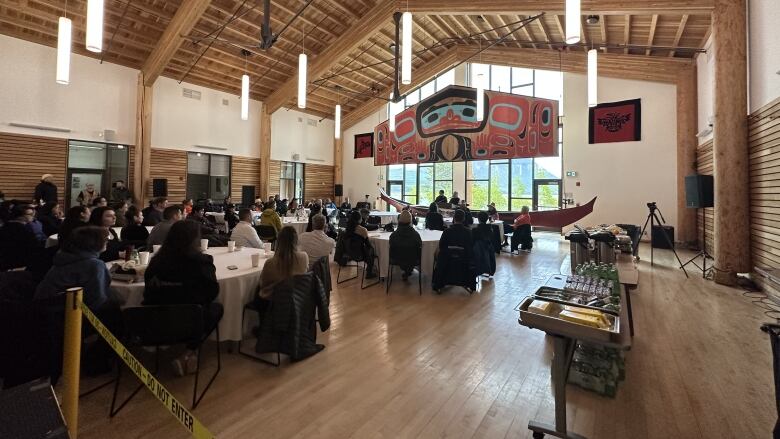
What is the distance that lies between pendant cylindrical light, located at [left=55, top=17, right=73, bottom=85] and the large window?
7.47m

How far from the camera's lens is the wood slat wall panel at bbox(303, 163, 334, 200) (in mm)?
15375

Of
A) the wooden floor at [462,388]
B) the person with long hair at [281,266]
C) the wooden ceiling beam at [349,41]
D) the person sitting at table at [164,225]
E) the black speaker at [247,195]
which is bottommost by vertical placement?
the wooden floor at [462,388]

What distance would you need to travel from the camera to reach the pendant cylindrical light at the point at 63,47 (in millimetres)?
4297

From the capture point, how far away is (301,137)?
15.1 m

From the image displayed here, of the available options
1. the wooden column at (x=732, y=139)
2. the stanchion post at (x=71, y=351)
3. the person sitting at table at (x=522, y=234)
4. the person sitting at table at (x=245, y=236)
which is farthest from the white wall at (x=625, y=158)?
the stanchion post at (x=71, y=351)

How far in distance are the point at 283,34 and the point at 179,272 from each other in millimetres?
9956

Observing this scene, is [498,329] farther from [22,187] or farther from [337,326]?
[22,187]

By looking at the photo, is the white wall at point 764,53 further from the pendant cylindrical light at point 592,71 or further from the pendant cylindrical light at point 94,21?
the pendant cylindrical light at point 94,21

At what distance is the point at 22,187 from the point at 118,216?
17.4 feet

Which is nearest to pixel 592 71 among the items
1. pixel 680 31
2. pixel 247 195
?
pixel 680 31

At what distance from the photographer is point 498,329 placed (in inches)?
140

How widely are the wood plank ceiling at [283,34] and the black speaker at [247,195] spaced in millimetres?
3466

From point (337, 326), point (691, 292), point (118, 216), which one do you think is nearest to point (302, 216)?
point (118, 216)

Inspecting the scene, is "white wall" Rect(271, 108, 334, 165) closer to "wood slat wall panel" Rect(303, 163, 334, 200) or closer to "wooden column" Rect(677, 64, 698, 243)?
"wood slat wall panel" Rect(303, 163, 334, 200)
